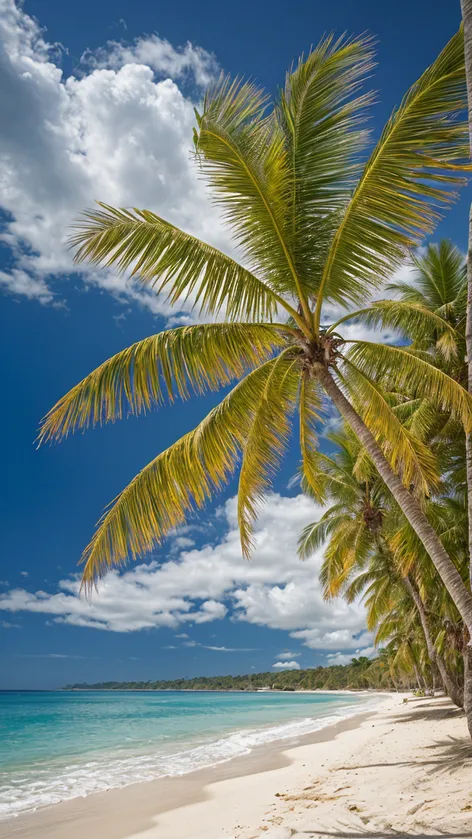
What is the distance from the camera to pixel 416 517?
5363 millimetres

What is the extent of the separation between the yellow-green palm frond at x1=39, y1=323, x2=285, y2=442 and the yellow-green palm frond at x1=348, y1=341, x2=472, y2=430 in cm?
139

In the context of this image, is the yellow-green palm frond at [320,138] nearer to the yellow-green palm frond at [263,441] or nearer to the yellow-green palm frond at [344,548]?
the yellow-green palm frond at [263,441]

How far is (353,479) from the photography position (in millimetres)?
17078

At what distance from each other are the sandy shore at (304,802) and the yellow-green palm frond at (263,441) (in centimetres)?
278

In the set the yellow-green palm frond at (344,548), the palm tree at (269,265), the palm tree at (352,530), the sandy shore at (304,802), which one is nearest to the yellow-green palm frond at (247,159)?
the palm tree at (269,265)

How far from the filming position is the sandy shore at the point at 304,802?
4824 millimetres

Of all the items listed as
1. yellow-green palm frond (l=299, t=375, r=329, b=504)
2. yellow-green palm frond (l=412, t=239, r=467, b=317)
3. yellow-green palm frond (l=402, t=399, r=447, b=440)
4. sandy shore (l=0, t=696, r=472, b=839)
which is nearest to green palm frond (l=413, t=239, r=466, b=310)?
yellow-green palm frond (l=412, t=239, r=467, b=317)

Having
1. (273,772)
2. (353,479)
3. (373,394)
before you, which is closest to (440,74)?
(373,394)

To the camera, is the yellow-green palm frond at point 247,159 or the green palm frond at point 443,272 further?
the green palm frond at point 443,272

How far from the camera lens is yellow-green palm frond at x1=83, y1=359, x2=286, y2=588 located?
5.73 m

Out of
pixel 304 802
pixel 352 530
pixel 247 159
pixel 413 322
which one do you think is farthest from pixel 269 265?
pixel 352 530

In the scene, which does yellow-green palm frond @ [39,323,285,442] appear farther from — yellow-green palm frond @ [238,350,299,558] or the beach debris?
the beach debris

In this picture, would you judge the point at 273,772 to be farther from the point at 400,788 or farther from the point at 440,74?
the point at 440,74

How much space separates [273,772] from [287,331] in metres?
8.19
